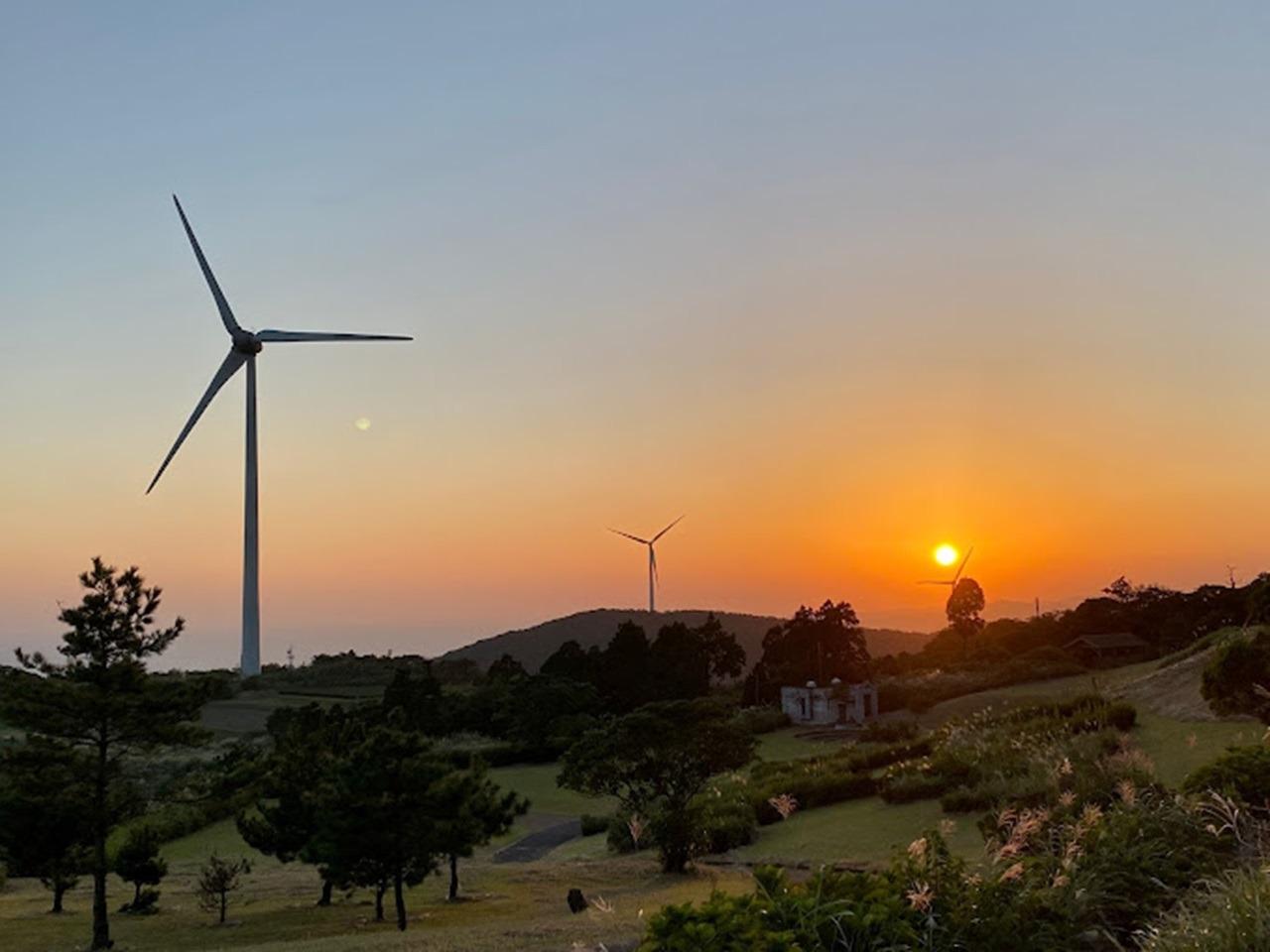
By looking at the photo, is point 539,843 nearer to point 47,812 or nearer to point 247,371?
point 47,812

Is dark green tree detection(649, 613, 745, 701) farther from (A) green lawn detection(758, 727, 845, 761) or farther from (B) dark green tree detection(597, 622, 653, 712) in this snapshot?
(A) green lawn detection(758, 727, 845, 761)

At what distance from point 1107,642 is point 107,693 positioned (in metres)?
70.6

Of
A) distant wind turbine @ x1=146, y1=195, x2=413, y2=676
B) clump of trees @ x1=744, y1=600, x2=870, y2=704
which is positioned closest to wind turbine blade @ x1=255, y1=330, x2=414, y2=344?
distant wind turbine @ x1=146, y1=195, x2=413, y2=676

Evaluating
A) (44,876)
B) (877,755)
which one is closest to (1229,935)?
(877,755)

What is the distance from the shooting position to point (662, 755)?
103 feet

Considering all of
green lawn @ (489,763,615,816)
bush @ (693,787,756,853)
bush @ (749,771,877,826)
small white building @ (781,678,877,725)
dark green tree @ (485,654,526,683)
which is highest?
dark green tree @ (485,654,526,683)

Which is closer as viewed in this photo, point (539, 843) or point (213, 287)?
point (539, 843)

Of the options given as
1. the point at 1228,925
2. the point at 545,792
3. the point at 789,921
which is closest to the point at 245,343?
the point at 545,792

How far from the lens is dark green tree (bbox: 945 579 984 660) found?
99.4 metres

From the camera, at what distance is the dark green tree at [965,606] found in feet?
326

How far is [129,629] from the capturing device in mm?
36500

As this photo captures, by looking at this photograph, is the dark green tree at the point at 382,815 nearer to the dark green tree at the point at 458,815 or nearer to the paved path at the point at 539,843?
the dark green tree at the point at 458,815

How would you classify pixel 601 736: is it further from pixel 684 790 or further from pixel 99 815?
pixel 99 815

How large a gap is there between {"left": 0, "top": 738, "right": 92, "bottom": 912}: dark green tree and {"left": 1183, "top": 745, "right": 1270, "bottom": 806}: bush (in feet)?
104
